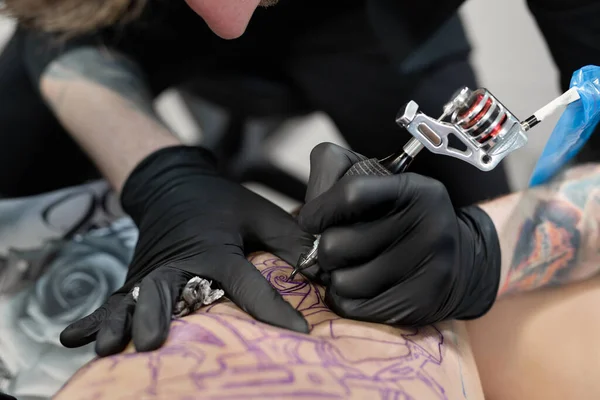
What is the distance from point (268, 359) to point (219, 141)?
1.05 meters

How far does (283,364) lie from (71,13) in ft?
3.21

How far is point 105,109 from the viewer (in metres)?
1.16

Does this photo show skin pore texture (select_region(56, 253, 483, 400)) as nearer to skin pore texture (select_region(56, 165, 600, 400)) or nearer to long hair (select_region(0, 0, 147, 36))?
skin pore texture (select_region(56, 165, 600, 400))

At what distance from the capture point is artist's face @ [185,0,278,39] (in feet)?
2.63

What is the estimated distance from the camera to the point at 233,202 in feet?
2.76

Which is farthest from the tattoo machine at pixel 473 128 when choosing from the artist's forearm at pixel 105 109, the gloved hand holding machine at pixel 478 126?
the artist's forearm at pixel 105 109

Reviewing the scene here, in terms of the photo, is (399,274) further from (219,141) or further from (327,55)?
(219,141)

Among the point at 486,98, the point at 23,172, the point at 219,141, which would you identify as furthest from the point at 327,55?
the point at 23,172

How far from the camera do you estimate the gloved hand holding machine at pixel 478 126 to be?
627mm

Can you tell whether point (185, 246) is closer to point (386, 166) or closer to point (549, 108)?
point (386, 166)

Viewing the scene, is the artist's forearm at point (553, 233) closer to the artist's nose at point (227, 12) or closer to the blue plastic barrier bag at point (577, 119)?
the blue plastic barrier bag at point (577, 119)

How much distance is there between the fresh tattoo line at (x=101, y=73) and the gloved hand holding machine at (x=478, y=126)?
2.30 ft

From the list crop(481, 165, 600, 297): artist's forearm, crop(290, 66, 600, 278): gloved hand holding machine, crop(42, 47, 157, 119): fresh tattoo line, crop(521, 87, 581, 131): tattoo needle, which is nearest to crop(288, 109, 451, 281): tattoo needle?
crop(290, 66, 600, 278): gloved hand holding machine

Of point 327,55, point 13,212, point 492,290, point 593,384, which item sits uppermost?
point 327,55
